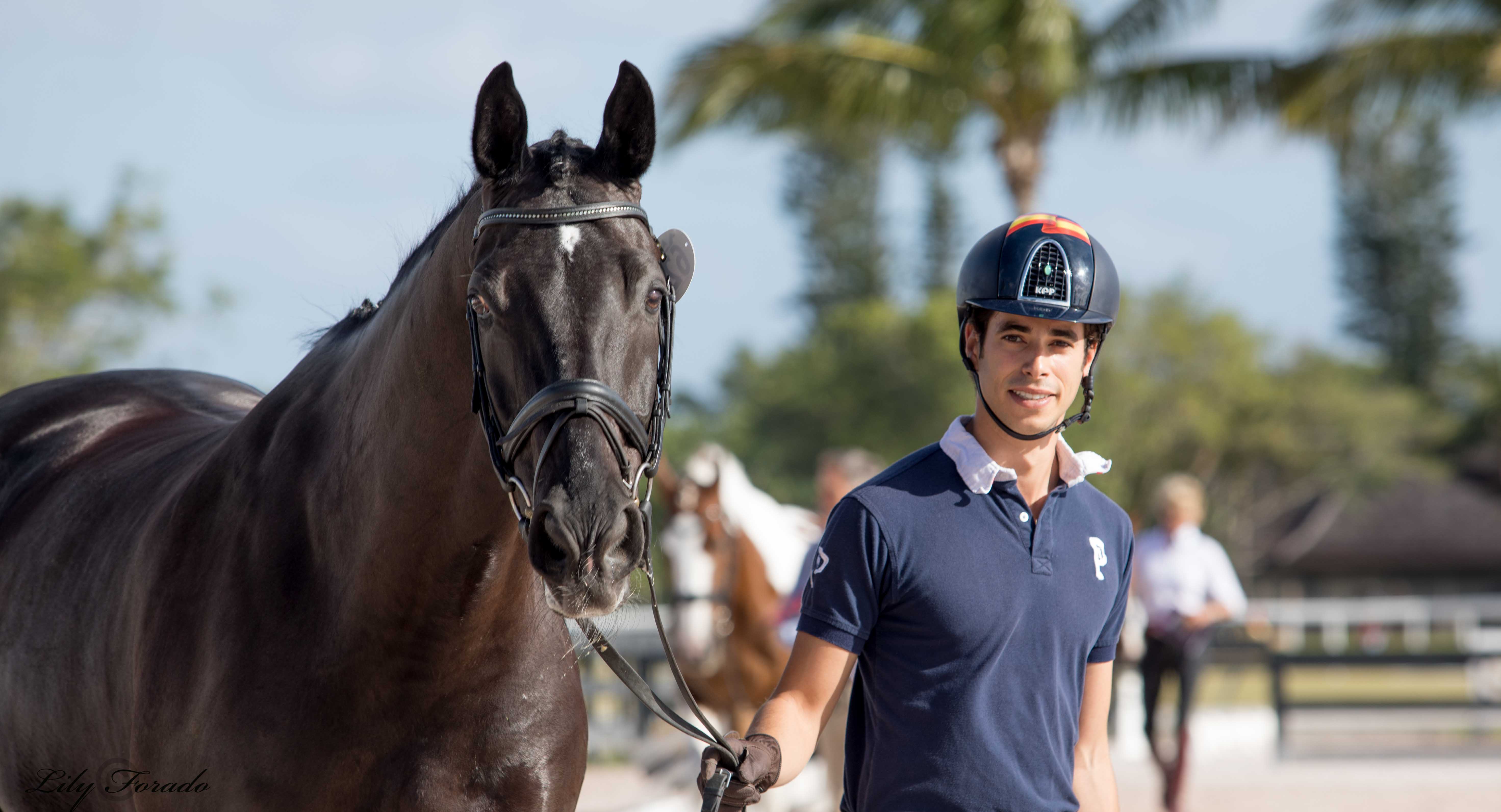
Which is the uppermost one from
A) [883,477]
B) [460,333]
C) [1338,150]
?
[1338,150]

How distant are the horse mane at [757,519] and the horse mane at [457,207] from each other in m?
4.60

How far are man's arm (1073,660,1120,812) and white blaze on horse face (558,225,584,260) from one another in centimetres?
120

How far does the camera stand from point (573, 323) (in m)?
2.24

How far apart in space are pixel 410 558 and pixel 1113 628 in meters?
1.33

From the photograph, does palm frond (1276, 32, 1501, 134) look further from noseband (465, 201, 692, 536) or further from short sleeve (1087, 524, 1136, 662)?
noseband (465, 201, 692, 536)

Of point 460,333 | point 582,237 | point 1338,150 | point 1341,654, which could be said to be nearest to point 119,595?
point 460,333

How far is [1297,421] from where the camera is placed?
53438 mm

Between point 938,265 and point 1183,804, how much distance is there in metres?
45.0

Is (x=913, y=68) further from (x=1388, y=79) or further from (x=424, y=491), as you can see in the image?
(x=424, y=491)

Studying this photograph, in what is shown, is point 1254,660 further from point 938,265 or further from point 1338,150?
point 938,265

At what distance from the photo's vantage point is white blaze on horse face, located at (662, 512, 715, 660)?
7.72m

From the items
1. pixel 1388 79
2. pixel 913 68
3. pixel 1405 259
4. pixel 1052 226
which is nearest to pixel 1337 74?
pixel 1388 79

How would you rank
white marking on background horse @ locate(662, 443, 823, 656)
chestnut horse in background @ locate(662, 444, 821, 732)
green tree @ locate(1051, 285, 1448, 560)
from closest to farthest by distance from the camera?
chestnut horse in background @ locate(662, 444, 821, 732), white marking on background horse @ locate(662, 443, 823, 656), green tree @ locate(1051, 285, 1448, 560)

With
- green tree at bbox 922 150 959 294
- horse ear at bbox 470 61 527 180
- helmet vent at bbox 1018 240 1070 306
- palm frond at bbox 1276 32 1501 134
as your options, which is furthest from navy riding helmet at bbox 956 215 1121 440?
green tree at bbox 922 150 959 294
